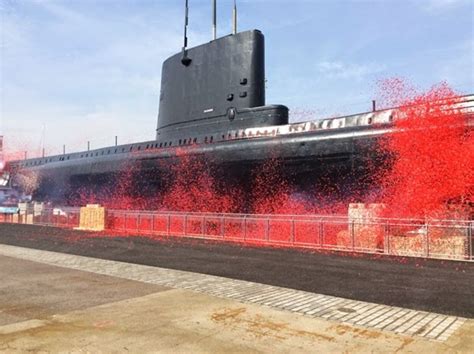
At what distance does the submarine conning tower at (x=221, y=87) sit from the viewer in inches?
845

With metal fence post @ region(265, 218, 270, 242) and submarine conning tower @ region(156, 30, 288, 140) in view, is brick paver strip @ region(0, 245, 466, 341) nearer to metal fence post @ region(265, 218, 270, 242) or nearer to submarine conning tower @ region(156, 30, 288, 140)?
metal fence post @ region(265, 218, 270, 242)

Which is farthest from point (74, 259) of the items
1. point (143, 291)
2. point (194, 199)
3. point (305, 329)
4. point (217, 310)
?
point (194, 199)

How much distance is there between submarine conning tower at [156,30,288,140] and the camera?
70.4 ft

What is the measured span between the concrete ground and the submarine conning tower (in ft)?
48.2

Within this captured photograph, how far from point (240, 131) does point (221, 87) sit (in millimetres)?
2381

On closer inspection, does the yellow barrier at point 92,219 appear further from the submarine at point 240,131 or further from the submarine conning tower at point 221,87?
the submarine conning tower at point 221,87

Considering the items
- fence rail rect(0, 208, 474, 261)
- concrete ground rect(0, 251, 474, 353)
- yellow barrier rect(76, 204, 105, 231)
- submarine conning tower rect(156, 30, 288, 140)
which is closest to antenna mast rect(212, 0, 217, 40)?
submarine conning tower rect(156, 30, 288, 140)

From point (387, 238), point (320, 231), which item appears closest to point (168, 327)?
point (387, 238)

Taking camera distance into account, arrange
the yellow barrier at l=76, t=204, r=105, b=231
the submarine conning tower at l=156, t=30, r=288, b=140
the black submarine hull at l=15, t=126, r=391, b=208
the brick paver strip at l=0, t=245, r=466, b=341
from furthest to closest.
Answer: the yellow barrier at l=76, t=204, r=105, b=231 < the submarine conning tower at l=156, t=30, r=288, b=140 < the black submarine hull at l=15, t=126, r=391, b=208 < the brick paver strip at l=0, t=245, r=466, b=341

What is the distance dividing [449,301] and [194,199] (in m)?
17.7

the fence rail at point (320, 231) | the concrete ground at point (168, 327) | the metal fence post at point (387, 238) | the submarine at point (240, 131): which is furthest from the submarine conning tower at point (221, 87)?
the concrete ground at point (168, 327)

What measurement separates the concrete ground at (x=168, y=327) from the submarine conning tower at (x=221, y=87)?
14.7 m

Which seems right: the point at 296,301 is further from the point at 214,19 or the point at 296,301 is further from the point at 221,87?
the point at 214,19

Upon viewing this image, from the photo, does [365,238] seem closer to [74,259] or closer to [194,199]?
[74,259]
